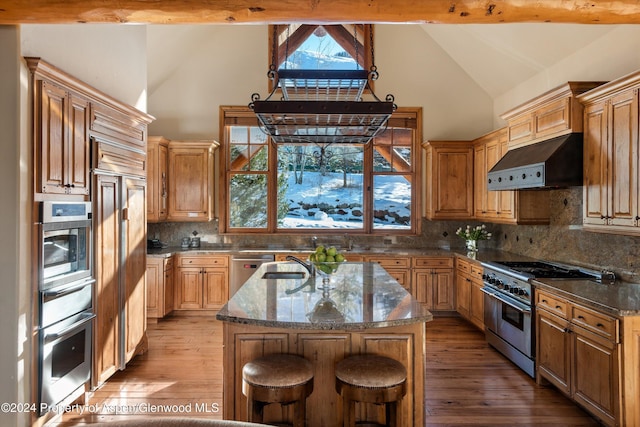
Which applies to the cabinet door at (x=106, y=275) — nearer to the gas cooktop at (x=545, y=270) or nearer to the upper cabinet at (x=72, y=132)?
the upper cabinet at (x=72, y=132)

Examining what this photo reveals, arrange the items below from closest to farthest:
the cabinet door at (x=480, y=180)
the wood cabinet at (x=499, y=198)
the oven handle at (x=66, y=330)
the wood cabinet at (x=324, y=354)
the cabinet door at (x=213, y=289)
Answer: the wood cabinet at (x=324, y=354) < the oven handle at (x=66, y=330) < the wood cabinet at (x=499, y=198) < the cabinet door at (x=480, y=180) < the cabinet door at (x=213, y=289)

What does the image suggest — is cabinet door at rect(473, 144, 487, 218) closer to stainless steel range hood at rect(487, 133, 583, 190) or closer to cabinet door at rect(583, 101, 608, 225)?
stainless steel range hood at rect(487, 133, 583, 190)

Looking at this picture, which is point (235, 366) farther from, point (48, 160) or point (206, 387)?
point (48, 160)

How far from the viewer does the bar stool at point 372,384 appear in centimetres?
188

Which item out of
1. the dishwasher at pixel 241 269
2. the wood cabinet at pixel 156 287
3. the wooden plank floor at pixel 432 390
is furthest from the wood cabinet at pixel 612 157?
the wood cabinet at pixel 156 287

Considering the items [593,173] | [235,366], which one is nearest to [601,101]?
[593,173]

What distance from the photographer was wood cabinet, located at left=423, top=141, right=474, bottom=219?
5.31 metres

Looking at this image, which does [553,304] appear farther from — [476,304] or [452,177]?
[452,177]

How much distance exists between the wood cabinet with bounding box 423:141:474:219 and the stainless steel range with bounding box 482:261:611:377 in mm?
1432

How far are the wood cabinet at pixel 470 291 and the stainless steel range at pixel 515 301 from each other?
27cm

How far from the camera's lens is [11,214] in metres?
2.18

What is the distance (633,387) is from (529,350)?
3.26ft

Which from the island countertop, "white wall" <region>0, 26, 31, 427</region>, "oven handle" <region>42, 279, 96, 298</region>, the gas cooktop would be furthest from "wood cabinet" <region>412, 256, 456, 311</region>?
"white wall" <region>0, 26, 31, 427</region>

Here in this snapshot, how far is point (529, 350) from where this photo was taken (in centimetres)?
322
